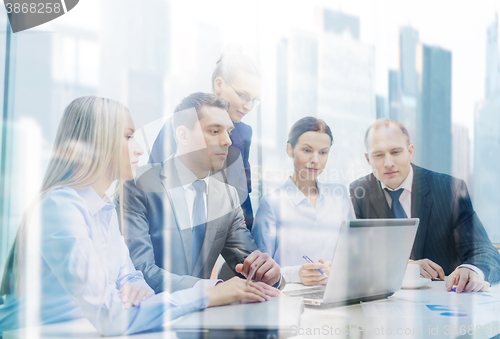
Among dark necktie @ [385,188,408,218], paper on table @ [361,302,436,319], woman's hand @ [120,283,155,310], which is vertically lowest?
paper on table @ [361,302,436,319]

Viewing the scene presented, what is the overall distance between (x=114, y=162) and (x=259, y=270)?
2.11 feet

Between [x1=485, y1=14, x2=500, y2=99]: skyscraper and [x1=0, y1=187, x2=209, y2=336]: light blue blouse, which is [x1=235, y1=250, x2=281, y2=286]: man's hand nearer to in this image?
[x1=0, y1=187, x2=209, y2=336]: light blue blouse

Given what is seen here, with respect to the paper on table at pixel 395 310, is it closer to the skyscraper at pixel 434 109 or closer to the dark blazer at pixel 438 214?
the dark blazer at pixel 438 214

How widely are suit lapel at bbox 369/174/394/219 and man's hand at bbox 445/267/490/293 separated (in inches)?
12.6

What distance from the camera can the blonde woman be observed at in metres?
0.94

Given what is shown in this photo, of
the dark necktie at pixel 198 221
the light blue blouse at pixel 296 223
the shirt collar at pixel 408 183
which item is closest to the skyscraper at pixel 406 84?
the shirt collar at pixel 408 183

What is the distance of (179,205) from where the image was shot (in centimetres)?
134

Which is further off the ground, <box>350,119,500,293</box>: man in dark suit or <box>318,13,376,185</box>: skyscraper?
<box>318,13,376,185</box>: skyscraper

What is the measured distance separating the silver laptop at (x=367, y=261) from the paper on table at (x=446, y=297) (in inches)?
2.7

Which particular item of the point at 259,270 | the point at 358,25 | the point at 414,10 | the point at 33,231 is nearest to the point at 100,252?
the point at 33,231

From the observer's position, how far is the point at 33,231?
1.10 metres

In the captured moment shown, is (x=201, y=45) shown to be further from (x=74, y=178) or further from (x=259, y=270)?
(x=259, y=270)

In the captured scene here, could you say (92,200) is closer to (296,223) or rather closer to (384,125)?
(296,223)

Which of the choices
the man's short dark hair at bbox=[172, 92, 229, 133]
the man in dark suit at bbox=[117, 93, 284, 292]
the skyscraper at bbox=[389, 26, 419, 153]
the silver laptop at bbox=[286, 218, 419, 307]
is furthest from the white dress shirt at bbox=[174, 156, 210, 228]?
the skyscraper at bbox=[389, 26, 419, 153]
